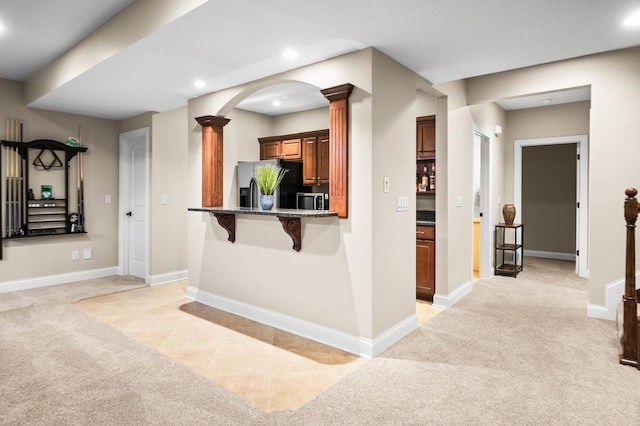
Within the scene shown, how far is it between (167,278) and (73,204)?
161 cm

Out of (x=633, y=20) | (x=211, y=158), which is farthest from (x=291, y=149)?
(x=633, y=20)

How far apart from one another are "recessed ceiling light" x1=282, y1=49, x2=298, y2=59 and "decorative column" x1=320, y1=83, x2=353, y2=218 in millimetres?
346

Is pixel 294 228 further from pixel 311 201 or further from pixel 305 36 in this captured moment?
pixel 311 201

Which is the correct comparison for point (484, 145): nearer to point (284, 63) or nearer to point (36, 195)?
point (284, 63)

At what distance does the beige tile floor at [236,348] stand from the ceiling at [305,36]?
2.25m

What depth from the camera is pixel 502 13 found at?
7.36ft

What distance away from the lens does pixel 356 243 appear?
284cm

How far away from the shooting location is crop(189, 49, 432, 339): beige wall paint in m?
2.79

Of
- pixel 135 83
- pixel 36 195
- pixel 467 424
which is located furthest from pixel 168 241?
pixel 467 424

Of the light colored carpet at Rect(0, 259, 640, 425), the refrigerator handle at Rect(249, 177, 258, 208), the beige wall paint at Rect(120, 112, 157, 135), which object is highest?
the beige wall paint at Rect(120, 112, 157, 135)

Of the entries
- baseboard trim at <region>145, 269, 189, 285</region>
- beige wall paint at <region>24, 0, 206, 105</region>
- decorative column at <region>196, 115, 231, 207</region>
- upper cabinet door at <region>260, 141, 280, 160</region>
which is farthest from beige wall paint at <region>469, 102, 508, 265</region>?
baseboard trim at <region>145, 269, 189, 285</region>

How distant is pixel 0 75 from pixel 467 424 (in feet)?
19.1

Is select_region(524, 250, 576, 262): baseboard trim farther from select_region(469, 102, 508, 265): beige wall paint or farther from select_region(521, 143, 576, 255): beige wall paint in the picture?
select_region(469, 102, 508, 265): beige wall paint

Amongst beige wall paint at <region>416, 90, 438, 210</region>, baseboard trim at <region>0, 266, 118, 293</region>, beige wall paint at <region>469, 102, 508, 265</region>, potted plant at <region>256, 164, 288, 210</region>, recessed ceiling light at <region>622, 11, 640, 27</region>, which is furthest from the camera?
beige wall paint at <region>469, 102, 508, 265</region>
